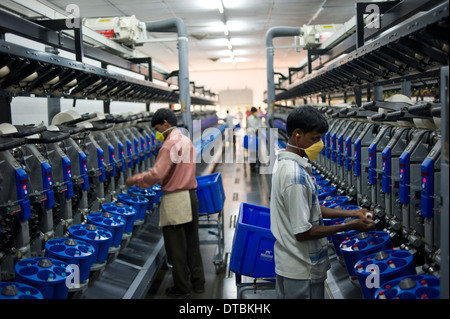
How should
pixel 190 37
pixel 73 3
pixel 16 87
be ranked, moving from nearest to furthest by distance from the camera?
1. pixel 16 87
2. pixel 73 3
3. pixel 190 37

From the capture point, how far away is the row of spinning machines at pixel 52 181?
3.12 metres

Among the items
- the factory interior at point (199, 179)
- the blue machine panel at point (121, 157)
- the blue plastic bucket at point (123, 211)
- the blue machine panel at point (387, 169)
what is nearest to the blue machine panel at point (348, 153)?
the factory interior at point (199, 179)

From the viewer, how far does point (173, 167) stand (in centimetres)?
427

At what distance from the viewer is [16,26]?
12.6ft

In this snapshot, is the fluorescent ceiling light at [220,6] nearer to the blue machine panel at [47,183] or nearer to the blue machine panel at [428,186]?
the blue machine panel at [47,183]

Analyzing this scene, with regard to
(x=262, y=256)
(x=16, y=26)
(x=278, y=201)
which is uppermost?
(x=16, y=26)

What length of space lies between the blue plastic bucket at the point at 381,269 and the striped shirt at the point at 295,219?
278 mm

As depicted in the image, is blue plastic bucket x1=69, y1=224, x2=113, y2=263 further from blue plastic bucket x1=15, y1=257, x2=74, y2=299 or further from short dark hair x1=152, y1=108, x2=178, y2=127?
short dark hair x1=152, y1=108, x2=178, y2=127

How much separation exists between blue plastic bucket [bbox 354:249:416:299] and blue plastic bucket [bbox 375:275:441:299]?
196 mm

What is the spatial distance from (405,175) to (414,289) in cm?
110

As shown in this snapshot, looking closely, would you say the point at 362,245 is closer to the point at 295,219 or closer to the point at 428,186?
the point at 428,186
